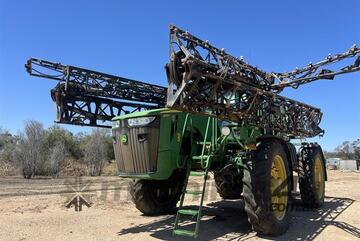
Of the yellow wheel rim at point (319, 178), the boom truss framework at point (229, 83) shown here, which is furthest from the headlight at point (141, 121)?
the yellow wheel rim at point (319, 178)

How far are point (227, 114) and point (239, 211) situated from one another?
169 inches

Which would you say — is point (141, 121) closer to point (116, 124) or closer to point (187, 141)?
point (116, 124)

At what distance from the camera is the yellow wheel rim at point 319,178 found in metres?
11.8

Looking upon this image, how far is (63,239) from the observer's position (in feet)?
24.1

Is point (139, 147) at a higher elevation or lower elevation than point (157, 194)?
higher

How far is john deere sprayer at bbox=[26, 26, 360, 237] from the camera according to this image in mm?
6752

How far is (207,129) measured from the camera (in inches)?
356

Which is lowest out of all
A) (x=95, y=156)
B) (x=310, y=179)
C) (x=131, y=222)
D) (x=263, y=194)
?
(x=131, y=222)

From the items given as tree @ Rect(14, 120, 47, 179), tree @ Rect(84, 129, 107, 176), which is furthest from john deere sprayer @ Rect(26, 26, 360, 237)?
tree @ Rect(84, 129, 107, 176)

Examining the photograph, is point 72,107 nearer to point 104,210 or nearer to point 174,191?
point 104,210

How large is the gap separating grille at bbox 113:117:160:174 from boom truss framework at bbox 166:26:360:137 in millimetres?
1398

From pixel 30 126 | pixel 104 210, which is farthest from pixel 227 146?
pixel 30 126

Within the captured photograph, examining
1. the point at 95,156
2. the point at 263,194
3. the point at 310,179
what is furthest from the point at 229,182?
the point at 95,156

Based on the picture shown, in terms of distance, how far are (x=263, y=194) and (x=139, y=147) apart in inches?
102
